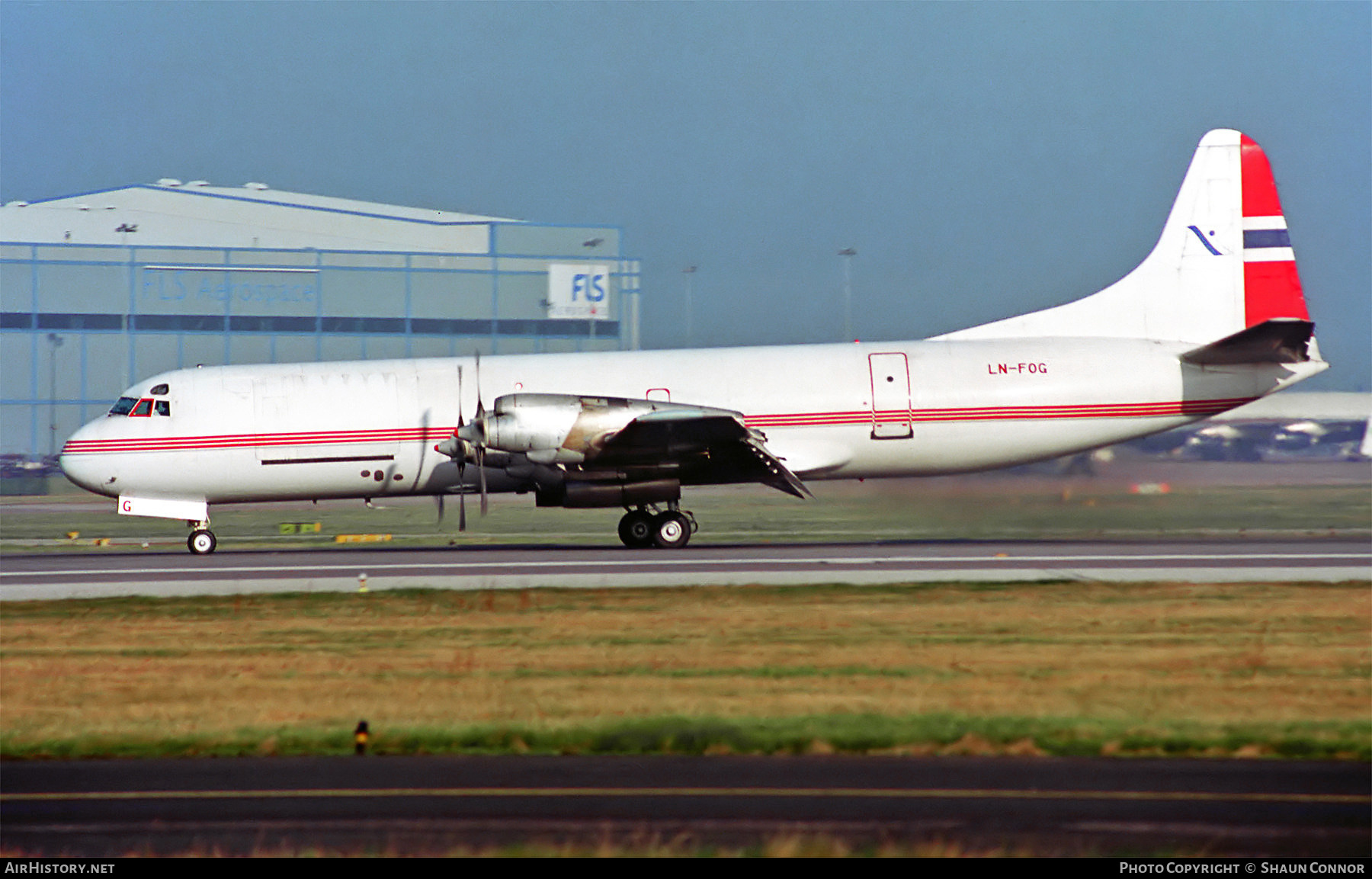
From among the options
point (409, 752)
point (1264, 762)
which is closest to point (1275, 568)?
point (1264, 762)

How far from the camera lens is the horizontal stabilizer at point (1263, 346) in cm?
2605

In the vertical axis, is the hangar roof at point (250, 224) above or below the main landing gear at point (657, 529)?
above

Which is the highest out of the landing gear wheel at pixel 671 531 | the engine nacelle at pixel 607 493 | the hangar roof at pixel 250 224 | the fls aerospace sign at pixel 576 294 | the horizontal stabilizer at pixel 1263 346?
the hangar roof at pixel 250 224

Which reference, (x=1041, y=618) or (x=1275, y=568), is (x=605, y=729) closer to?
(x=1041, y=618)

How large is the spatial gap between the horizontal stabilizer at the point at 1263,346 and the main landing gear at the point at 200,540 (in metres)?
20.3

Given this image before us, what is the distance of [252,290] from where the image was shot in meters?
66.9

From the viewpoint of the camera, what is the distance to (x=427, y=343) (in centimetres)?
6756

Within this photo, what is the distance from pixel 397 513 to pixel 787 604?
30440 millimetres

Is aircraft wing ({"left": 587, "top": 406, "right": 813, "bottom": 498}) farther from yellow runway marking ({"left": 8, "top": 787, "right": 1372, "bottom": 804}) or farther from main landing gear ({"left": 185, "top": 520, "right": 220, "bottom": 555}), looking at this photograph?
yellow runway marking ({"left": 8, "top": 787, "right": 1372, "bottom": 804})

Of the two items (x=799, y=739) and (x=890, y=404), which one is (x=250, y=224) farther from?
(x=799, y=739)

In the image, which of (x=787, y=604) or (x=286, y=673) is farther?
(x=787, y=604)

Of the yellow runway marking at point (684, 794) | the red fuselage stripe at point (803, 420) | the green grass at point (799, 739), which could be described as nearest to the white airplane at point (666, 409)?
the red fuselage stripe at point (803, 420)

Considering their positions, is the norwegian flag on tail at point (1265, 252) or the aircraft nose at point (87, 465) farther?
the norwegian flag on tail at point (1265, 252)

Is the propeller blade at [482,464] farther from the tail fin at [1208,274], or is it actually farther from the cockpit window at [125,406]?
the tail fin at [1208,274]
